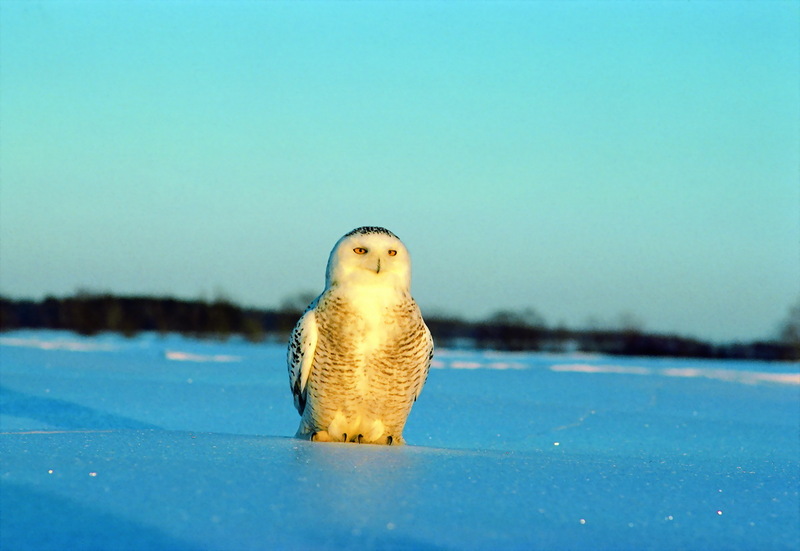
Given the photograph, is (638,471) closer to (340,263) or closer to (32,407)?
(340,263)

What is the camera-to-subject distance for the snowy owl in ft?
11.4

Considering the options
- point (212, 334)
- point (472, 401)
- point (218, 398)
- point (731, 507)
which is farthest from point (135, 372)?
point (212, 334)

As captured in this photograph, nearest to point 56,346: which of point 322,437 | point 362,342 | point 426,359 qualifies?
point 322,437

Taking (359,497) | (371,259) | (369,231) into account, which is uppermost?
(369,231)

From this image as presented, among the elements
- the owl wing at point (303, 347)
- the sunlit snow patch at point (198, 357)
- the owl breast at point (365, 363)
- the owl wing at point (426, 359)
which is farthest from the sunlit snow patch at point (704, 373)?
the owl wing at point (303, 347)

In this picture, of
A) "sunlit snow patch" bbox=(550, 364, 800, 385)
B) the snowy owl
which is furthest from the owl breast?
"sunlit snow patch" bbox=(550, 364, 800, 385)

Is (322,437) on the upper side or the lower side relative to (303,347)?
lower

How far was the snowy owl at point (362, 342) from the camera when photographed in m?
3.48

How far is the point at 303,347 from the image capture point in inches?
145

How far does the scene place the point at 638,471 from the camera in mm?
2840

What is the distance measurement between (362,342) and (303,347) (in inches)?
12.8

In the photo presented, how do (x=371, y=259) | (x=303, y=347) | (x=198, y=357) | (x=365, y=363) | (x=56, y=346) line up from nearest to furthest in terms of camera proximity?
→ (x=371, y=259)
(x=365, y=363)
(x=303, y=347)
(x=198, y=357)
(x=56, y=346)

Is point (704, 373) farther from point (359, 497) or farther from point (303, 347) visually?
point (359, 497)

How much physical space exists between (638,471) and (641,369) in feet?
37.6
